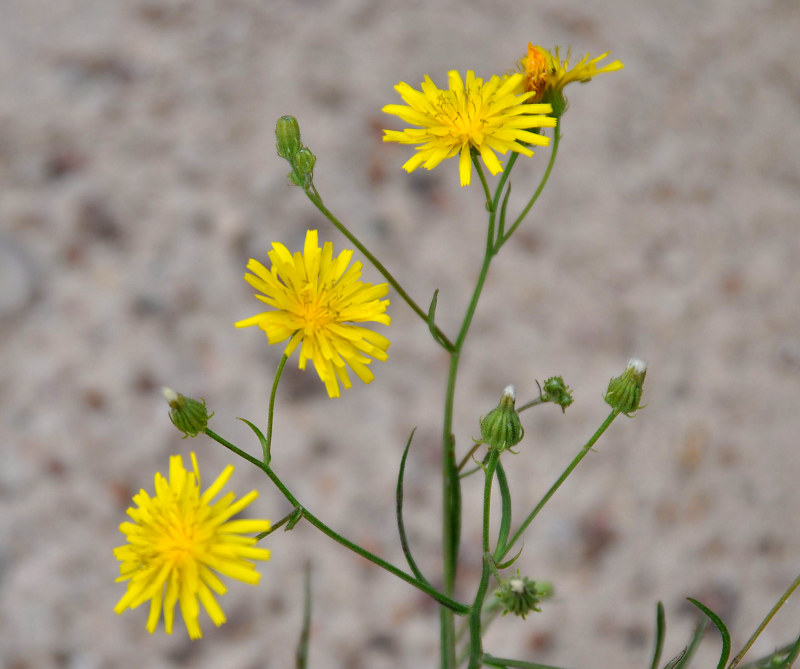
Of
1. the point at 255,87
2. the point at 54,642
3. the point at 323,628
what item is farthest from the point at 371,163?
the point at 54,642

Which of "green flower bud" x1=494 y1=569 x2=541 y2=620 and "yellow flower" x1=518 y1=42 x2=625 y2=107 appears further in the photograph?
"yellow flower" x1=518 y1=42 x2=625 y2=107

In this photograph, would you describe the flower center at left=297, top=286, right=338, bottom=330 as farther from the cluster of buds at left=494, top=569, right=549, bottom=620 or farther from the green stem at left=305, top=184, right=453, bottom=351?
the cluster of buds at left=494, top=569, right=549, bottom=620

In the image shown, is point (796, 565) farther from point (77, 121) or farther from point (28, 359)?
point (77, 121)

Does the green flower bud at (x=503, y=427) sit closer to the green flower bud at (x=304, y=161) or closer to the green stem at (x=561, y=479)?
the green stem at (x=561, y=479)

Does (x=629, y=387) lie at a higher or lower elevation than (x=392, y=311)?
lower

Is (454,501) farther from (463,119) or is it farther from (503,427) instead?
(463,119)

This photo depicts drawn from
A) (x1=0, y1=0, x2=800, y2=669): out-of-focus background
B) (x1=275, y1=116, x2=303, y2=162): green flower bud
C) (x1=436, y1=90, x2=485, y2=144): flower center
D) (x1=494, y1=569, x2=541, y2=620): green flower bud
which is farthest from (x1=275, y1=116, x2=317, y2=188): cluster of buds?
(x1=0, y1=0, x2=800, y2=669): out-of-focus background

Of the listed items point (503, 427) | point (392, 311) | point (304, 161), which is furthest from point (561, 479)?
point (392, 311)
